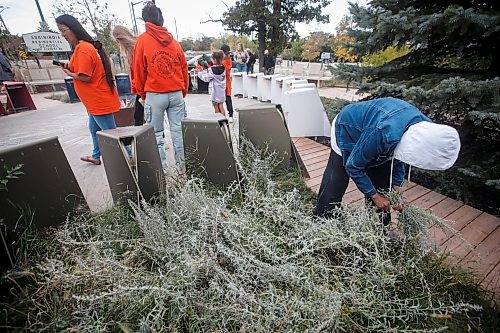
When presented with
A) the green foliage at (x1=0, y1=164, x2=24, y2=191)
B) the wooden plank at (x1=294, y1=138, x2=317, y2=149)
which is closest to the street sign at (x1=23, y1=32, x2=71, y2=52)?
the wooden plank at (x1=294, y1=138, x2=317, y2=149)

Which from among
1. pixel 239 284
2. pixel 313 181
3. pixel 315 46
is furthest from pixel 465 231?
pixel 315 46

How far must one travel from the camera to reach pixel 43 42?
1172 centimetres

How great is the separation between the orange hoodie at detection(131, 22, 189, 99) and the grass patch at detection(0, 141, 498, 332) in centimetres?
158

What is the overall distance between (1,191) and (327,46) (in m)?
28.4

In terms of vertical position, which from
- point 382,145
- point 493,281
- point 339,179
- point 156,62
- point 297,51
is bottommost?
point 493,281

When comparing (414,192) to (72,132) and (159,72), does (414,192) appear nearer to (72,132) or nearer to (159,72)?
(159,72)

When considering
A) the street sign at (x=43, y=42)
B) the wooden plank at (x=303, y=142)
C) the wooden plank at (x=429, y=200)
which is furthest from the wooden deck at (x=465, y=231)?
the street sign at (x=43, y=42)

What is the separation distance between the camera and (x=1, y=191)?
1.85 meters

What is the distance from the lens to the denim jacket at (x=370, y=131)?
1.56 m

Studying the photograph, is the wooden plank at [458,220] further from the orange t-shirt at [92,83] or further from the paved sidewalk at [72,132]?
the orange t-shirt at [92,83]

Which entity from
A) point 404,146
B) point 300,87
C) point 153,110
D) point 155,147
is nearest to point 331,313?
point 404,146

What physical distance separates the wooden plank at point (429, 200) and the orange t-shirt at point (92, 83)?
142 inches

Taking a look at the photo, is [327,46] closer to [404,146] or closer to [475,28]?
[475,28]

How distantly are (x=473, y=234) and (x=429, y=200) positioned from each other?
54cm
